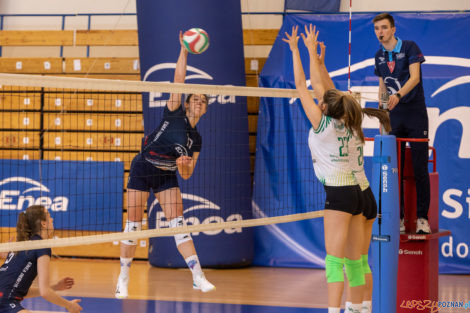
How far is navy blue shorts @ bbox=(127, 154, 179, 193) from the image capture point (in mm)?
6266

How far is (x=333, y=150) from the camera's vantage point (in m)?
4.87

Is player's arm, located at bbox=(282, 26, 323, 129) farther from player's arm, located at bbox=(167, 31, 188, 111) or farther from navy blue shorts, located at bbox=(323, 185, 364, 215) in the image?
player's arm, located at bbox=(167, 31, 188, 111)

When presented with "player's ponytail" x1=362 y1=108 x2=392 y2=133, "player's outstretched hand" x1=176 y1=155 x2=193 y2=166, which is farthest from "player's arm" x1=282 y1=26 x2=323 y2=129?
"player's outstretched hand" x1=176 y1=155 x2=193 y2=166

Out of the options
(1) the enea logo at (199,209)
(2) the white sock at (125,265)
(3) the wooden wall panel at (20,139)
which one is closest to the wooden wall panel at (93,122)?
(3) the wooden wall panel at (20,139)

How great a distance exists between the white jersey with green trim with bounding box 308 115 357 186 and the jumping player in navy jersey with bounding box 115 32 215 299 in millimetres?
1589

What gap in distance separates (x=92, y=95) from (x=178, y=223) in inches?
171

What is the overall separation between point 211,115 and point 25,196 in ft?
10.2

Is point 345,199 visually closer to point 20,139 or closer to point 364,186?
point 364,186

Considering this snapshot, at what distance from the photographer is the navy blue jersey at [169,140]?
20.3ft

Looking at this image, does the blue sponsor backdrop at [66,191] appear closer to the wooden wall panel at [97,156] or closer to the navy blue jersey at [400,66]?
the wooden wall panel at [97,156]

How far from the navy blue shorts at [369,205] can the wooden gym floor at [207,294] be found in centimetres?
193

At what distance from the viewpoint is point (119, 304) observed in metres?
6.90

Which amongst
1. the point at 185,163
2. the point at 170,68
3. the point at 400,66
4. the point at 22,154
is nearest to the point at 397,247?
the point at 400,66

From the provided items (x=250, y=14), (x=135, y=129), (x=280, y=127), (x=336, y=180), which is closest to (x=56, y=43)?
(x=135, y=129)
